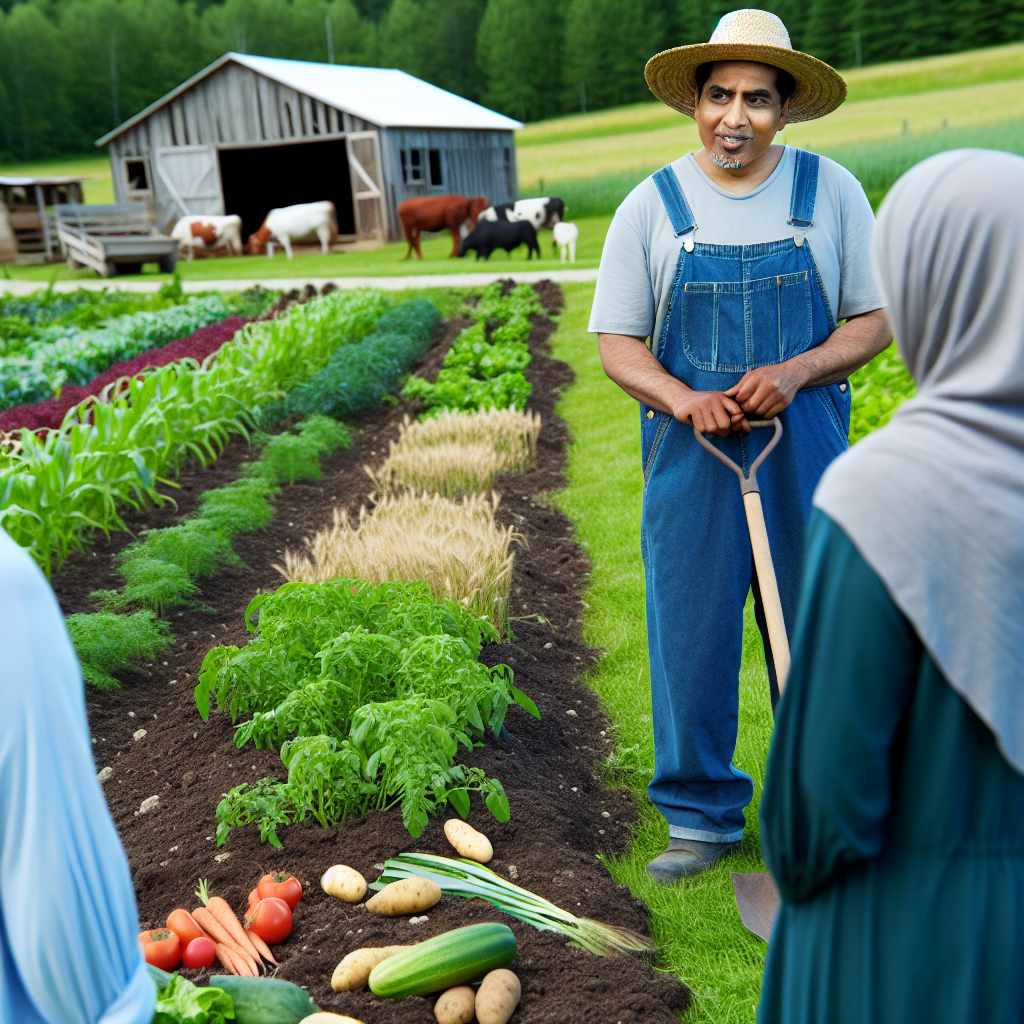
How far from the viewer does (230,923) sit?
241 cm

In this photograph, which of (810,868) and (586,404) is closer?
(810,868)

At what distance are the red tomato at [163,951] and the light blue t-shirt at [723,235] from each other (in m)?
1.77

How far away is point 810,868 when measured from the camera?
1255 millimetres

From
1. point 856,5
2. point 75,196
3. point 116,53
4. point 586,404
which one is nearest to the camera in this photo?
point 586,404

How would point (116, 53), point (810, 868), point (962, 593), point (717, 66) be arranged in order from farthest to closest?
1. point (116, 53)
2. point (717, 66)
3. point (810, 868)
4. point (962, 593)

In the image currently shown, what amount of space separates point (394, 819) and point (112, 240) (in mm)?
19787

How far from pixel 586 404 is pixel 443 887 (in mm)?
6513

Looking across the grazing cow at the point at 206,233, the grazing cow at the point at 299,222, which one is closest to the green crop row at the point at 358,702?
the grazing cow at the point at 299,222

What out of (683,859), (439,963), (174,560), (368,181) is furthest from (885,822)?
(368,181)

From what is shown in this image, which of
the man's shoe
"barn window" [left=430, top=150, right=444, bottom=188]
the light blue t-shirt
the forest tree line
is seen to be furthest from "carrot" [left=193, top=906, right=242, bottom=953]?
the forest tree line

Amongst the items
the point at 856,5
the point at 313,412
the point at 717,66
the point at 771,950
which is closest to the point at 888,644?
the point at 771,950

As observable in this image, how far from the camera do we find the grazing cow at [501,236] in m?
18.6

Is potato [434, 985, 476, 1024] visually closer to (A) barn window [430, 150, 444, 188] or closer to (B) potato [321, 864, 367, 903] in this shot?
(B) potato [321, 864, 367, 903]

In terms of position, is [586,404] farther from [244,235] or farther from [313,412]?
[244,235]
